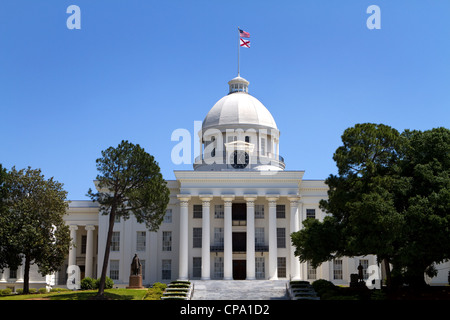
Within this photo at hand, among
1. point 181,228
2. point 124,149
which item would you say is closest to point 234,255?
point 181,228

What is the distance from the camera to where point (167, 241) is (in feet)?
202

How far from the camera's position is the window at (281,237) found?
60.2 metres

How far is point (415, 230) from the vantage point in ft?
115

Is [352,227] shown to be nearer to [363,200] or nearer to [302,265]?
[363,200]

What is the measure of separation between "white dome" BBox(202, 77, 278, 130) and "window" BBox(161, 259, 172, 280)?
17.1m

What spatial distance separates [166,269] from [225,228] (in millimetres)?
8616

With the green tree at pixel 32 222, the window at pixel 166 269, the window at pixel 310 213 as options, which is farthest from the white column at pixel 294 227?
the green tree at pixel 32 222

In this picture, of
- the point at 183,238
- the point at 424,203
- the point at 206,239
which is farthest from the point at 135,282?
the point at 424,203

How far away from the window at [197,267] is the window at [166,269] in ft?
9.45

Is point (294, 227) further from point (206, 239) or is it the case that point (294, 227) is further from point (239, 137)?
point (239, 137)

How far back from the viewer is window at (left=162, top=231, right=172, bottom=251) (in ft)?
202

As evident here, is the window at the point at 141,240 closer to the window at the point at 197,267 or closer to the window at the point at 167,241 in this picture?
the window at the point at 167,241

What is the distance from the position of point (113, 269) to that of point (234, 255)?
43.4 feet

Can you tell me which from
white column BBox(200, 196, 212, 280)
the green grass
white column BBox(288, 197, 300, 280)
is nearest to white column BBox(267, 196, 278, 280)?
white column BBox(288, 197, 300, 280)
